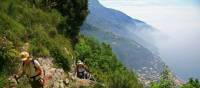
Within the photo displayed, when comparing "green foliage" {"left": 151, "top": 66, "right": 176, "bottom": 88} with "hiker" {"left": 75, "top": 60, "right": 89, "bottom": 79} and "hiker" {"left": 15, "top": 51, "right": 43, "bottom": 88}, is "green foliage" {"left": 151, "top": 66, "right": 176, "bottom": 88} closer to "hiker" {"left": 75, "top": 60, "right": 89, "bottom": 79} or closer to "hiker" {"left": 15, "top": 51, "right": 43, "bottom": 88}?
"hiker" {"left": 75, "top": 60, "right": 89, "bottom": 79}

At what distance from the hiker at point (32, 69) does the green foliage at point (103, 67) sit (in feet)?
43.4

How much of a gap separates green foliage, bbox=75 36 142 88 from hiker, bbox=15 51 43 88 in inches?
521

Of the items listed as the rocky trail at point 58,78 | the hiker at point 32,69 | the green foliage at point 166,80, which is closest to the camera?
the hiker at point 32,69

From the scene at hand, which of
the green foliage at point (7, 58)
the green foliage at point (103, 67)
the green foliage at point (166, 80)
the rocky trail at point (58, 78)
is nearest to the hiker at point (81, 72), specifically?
the green foliage at point (103, 67)

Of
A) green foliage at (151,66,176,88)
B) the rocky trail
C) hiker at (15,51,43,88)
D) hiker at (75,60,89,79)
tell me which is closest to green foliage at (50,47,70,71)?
the rocky trail

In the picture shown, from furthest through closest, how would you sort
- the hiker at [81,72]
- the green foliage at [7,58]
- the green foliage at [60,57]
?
1. the hiker at [81,72]
2. the green foliage at [60,57]
3. the green foliage at [7,58]

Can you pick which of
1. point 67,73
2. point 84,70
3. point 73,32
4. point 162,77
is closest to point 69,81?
point 67,73

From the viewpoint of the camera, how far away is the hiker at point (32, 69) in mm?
19250

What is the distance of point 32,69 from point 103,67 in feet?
136

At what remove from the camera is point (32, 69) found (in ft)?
63.9

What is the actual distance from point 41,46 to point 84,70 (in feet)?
19.4

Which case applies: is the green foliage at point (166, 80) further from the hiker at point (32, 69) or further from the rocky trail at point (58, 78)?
the hiker at point (32, 69)

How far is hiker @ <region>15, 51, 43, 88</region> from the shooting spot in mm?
19250

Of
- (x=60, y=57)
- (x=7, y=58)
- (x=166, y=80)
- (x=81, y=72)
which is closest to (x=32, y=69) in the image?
(x=7, y=58)
